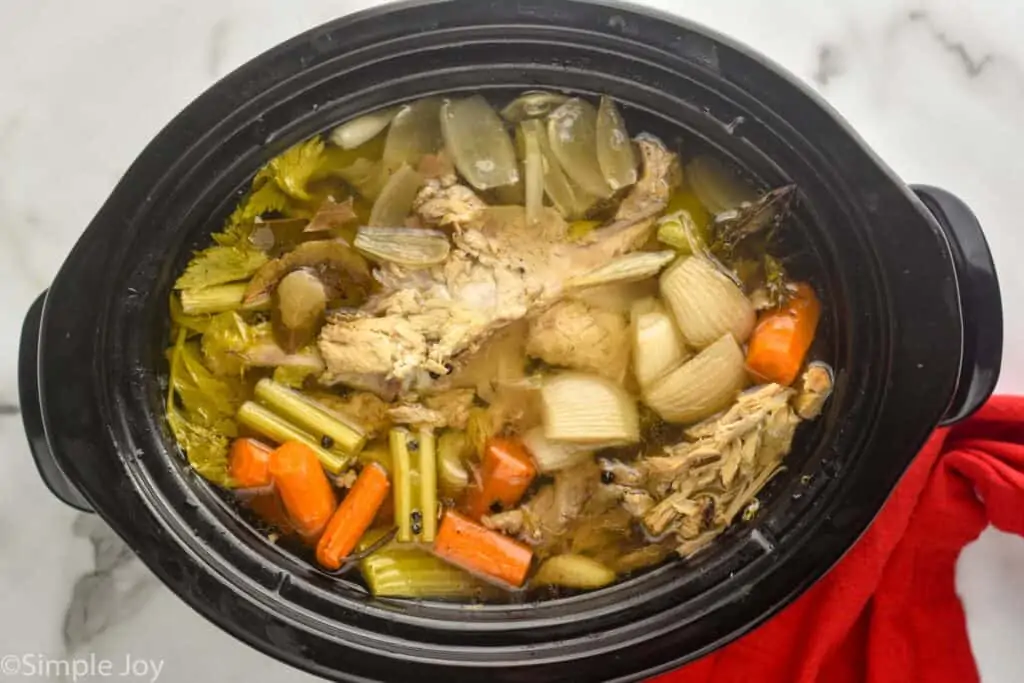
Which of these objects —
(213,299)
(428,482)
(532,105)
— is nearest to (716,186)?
(532,105)

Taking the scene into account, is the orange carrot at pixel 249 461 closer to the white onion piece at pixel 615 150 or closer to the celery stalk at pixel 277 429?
the celery stalk at pixel 277 429

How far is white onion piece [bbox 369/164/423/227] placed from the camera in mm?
1130

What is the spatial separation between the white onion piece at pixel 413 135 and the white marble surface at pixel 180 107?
28 cm

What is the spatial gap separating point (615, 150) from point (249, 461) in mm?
532

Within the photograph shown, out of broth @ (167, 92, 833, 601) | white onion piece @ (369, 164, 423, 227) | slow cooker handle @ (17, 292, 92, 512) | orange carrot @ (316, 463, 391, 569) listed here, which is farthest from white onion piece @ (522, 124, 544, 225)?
slow cooker handle @ (17, 292, 92, 512)

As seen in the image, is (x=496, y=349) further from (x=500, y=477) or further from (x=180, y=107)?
(x=180, y=107)

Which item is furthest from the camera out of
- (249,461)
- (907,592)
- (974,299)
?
(907,592)

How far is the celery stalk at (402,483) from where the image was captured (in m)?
1.16

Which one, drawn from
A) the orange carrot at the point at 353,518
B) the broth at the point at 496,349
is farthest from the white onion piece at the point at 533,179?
the orange carrot at the point at 353,518

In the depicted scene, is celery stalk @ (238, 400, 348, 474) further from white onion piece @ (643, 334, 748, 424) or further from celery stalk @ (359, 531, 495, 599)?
white onion piece @ (643, 334, 748, 424)

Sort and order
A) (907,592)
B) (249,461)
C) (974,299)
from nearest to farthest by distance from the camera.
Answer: (974,299)
(249,461)
(907,592)

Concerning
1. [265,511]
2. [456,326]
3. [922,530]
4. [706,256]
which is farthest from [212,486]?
[922,530]

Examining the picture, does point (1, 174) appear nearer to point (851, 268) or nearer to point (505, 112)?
point (505, 112)

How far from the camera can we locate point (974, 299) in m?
1.05
